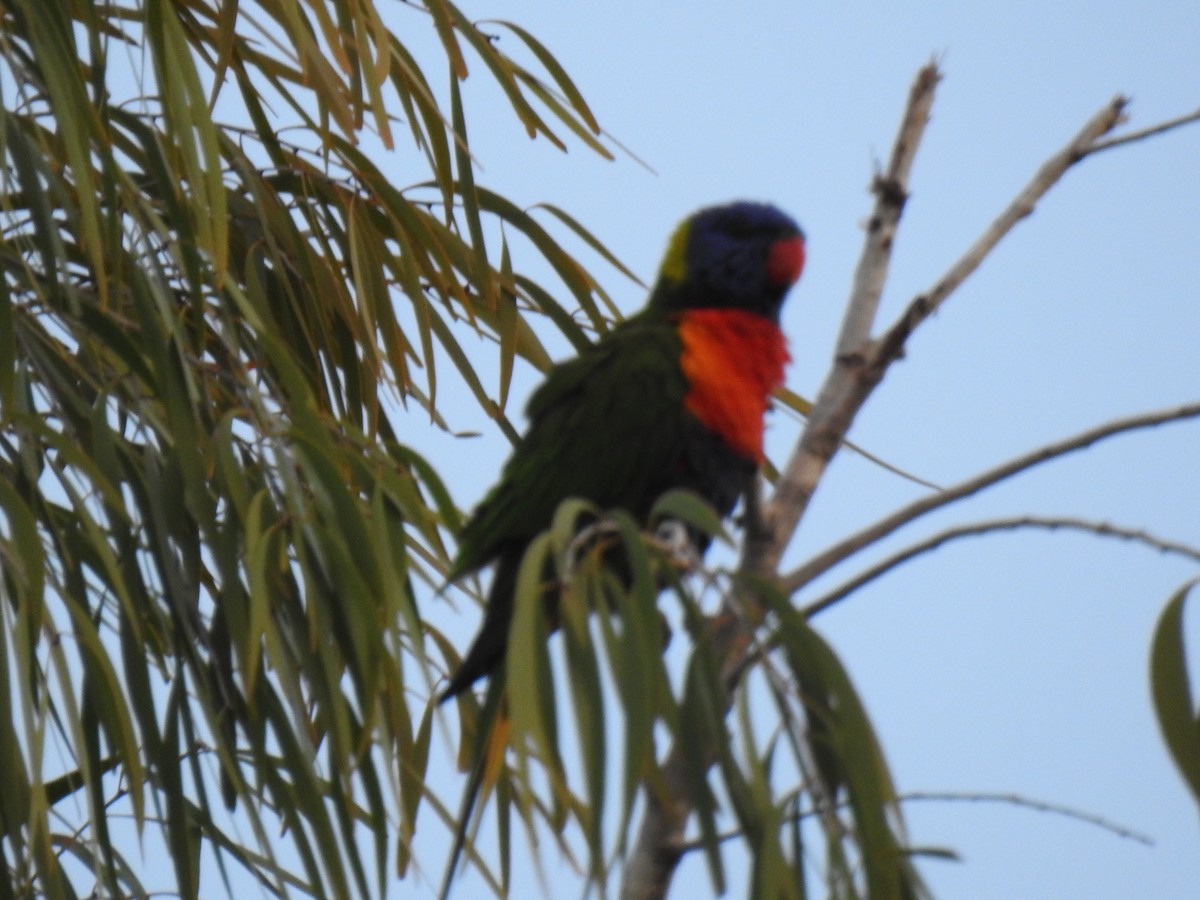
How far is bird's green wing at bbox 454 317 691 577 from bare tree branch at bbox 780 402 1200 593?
0.46 metres

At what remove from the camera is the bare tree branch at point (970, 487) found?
0.82m

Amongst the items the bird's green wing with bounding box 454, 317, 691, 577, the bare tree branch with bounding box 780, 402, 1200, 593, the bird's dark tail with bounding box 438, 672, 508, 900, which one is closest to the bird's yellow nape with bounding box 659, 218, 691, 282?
the bird's green wing with bounding box 454, 317, 691, 577

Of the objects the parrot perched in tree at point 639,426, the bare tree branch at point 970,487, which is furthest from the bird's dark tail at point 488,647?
the bare tree branch at point 970,487

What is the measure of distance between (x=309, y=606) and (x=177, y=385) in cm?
18

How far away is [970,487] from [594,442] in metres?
0.53

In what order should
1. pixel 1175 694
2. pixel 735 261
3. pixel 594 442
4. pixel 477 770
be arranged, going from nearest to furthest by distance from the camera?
pixel 1175 694, pixel 477 770, pixel 594 442, pixel 735 261

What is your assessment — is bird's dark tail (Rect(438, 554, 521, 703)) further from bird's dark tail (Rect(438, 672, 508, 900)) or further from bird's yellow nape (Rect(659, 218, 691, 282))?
bird's yellow nape (Rect(659, 218, 691, 282))

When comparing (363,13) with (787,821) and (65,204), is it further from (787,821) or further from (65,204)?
(787,821)

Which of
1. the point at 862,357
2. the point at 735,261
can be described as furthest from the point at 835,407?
the point at 735,261

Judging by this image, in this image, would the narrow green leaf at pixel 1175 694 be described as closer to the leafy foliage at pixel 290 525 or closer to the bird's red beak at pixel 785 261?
the leafy foliage at pixel 290 525

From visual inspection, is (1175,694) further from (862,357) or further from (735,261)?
(735,261)

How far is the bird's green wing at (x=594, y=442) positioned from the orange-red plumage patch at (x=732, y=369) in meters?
0.02

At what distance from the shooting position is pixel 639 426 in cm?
134

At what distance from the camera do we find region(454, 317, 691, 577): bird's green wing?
126 centimetres
